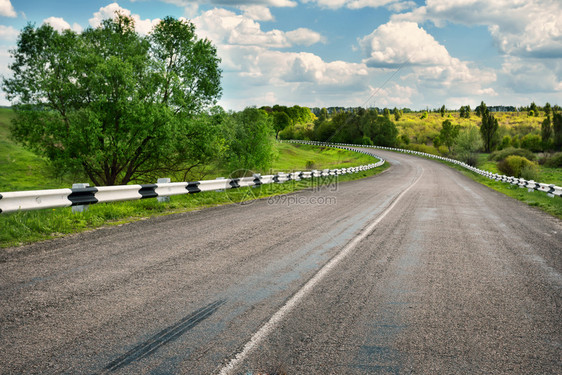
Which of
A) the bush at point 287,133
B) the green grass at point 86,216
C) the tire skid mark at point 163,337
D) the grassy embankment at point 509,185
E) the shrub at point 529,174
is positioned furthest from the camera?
the bush at point 287,133

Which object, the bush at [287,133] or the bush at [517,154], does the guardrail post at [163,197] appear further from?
the bush at [287,133]

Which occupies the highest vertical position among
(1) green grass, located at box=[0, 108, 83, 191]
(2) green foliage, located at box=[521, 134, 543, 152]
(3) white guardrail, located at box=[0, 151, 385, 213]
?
(2) green foliage, located at box=[521, 134, 543, 152]

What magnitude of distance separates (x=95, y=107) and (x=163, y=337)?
15263mm

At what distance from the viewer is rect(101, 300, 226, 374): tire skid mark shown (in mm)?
2811

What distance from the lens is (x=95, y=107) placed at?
632 inches

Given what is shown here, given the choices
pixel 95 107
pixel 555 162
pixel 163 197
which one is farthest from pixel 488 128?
pixel 163 197

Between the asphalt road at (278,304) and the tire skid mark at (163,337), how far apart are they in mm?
15

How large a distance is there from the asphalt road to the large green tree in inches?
377

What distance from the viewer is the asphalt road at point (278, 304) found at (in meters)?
2.93

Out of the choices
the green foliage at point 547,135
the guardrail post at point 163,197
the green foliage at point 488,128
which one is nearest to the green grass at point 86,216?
the guardrail post at point 163,197

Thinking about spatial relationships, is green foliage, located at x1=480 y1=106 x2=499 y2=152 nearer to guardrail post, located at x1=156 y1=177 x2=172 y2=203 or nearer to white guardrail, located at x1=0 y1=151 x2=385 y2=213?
white guardrail, located at x1=0 y1=151 x2=385 y2=213

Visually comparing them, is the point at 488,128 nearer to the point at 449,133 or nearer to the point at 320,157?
the point at 449,133

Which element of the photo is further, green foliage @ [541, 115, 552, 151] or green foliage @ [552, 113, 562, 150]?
green foliage @ [541, 115, 552, 151]

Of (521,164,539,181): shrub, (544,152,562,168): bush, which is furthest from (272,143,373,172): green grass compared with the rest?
(521,164,539,181): shrub
